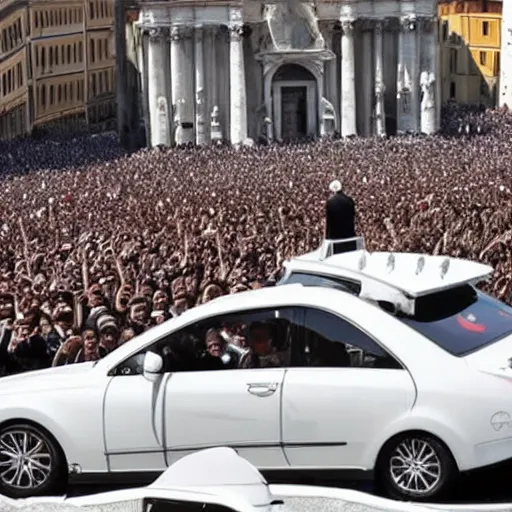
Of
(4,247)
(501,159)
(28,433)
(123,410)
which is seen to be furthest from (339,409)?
(501,159)

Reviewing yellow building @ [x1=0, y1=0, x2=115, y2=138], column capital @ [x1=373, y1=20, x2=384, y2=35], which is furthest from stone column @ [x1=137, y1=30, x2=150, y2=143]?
column capital @ [x1=373, y1=20, x2=384, y2=35]

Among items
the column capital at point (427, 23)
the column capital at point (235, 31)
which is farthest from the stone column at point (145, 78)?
the column capital at point (427, 23)

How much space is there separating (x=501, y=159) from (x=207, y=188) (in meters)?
10.4

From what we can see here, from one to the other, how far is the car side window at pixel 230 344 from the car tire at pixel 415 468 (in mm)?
805

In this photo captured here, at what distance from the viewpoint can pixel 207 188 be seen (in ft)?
126

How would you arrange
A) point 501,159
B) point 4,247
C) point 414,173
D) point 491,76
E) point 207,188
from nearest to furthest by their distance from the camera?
point 4,247 < point 207,188 < point 414,173 < point 501,159 < point 491,76

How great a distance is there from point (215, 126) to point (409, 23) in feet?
32.3

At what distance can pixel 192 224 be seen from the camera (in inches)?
1085

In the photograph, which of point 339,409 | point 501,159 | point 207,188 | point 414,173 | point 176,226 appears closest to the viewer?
point 339,409

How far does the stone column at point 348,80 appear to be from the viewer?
7094 centimetres

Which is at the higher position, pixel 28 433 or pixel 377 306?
pixel 377 306

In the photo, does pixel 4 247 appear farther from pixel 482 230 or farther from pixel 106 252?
pixel 482 230

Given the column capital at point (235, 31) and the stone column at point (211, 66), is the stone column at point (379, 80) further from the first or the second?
the stone column at point (211, 66)

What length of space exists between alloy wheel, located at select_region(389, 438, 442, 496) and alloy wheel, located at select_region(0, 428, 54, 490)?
6.74 ft
